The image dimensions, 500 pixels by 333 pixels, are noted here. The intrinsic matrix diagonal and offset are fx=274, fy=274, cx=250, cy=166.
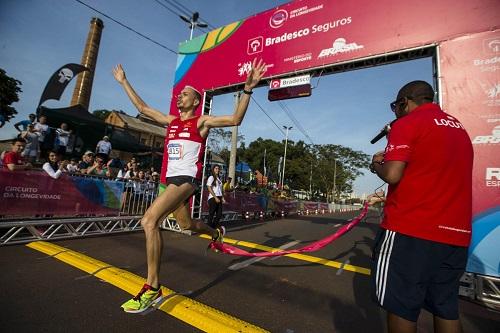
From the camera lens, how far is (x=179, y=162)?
10.1 feet

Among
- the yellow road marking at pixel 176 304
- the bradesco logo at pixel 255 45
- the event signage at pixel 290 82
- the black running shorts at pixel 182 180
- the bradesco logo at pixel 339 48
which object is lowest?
the yellow road marking at pixel 176 304

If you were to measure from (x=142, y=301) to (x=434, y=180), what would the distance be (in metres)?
2.55

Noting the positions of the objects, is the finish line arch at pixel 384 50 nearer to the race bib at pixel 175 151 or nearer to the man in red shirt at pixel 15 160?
the man in red shirt at pixel 15 160

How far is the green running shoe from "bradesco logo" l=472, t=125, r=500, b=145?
16.1 ft

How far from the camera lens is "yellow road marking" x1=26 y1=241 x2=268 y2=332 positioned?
240cm

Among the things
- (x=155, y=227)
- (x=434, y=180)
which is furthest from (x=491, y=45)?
(x=155, y=227)

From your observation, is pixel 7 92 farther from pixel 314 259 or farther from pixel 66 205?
pixel 314 259

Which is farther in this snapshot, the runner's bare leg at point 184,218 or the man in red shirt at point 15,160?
the man in red shirt at point 15,160

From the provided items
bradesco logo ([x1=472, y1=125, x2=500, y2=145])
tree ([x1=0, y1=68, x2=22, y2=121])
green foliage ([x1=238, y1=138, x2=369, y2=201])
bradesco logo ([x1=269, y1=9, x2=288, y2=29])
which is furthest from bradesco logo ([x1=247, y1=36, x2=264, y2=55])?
green foliage ([x1=238, y1=138, x2=369, y2=201])

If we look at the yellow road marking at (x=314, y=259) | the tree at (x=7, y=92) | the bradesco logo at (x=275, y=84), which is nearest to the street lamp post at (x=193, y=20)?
the bradesco logo at (x=275, y=84)

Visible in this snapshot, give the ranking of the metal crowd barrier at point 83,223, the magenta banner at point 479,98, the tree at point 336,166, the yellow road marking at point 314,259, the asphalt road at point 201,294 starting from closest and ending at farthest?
the asphalt road at point 201,294
the magenta banner at point 479,98
the metal crowd barrier at point 83,223
the yellow road marking at point 314,259
the tree at point 336,166

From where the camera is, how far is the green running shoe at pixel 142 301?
2.50 metres

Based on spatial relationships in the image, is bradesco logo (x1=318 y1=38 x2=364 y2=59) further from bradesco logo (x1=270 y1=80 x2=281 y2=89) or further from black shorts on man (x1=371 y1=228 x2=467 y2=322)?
black shorts on man (x1=371 y1=228 x2=467 y2=322)

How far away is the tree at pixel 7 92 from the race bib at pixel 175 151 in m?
33.6
